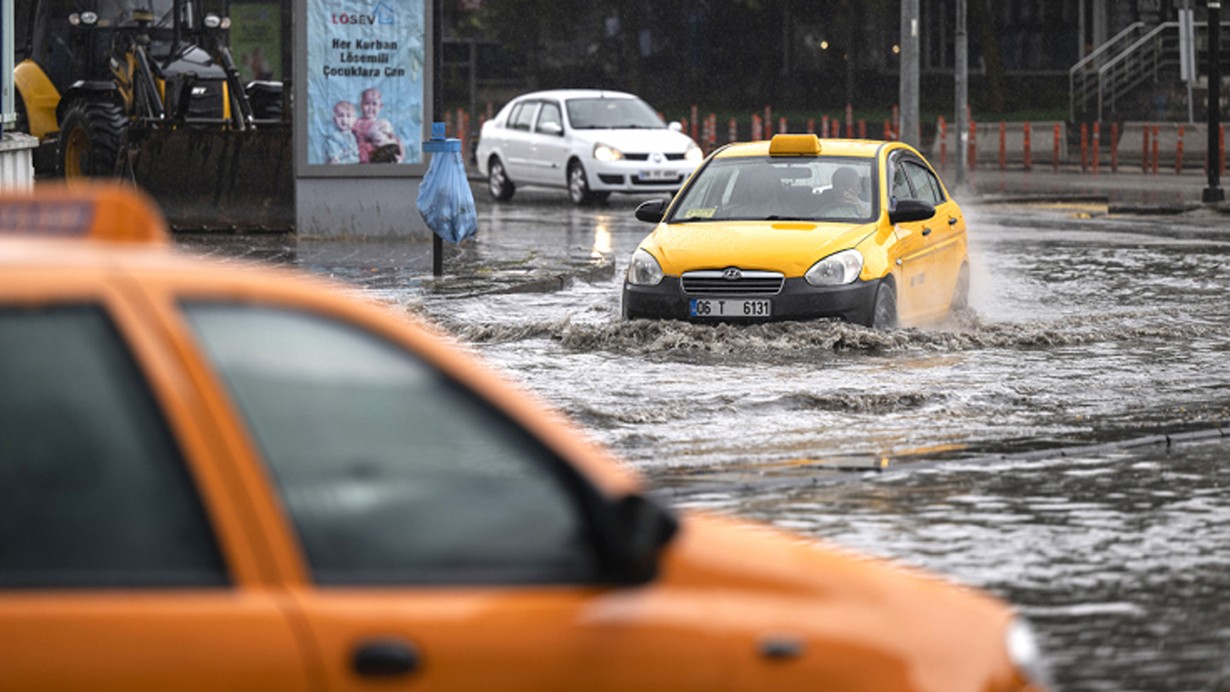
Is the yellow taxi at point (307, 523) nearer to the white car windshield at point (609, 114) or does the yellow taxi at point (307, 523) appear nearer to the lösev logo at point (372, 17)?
the lösev logo at point (372, 17)

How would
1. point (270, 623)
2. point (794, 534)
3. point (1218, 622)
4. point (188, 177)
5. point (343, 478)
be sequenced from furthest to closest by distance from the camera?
point (188, 177) → point (794, 534) → point (1218, 622) → point (343, 478) → point (270, 623)

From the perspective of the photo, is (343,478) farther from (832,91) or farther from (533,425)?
(832,91)

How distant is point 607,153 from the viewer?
31.5m

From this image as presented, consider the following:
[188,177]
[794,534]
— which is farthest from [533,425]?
[188,177]

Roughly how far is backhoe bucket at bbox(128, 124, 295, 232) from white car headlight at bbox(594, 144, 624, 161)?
310 inches

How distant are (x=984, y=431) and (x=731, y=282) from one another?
372 centimetres

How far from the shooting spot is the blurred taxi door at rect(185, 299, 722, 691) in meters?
3.06

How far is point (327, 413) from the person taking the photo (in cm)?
319

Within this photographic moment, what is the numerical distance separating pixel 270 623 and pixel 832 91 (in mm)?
67238

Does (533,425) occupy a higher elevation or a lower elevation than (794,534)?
higher

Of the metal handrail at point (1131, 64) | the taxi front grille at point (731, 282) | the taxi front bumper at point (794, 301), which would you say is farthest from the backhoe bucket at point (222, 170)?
the metal handrail at point (1131, 64)

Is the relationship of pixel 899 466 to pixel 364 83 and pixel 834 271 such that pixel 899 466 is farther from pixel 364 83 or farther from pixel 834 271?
pixel 364 83

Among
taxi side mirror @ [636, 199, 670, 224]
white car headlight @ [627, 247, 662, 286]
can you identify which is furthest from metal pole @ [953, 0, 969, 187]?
white car headlight @ [627, 247, 662, 286]

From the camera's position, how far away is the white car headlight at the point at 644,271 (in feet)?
48.4
